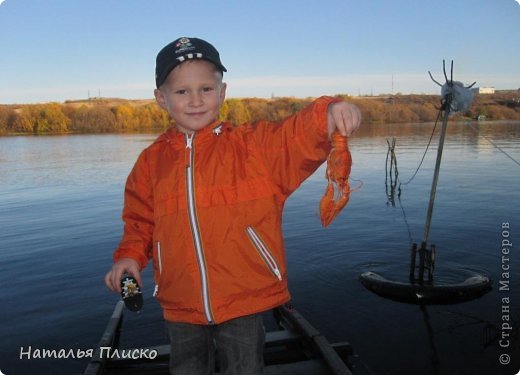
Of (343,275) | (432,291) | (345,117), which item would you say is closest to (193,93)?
(345,117)

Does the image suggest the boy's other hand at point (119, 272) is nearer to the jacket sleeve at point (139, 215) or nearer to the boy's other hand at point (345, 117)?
the jacket sleeve at point (139, 215)

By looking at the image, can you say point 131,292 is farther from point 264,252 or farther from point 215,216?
point 264,252

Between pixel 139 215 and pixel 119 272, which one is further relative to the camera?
pixel 139 215

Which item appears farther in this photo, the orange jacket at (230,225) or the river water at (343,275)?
the river water at (343,275)

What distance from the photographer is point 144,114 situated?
97062mm

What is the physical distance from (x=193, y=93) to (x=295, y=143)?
2.53 feet

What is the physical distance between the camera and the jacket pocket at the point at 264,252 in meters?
2.71

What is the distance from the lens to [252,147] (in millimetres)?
2764

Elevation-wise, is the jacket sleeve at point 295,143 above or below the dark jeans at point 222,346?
above

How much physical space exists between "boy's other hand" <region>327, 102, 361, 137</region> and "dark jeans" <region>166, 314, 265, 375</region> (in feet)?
4.13

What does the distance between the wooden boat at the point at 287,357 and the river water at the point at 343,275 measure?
923 millimetres

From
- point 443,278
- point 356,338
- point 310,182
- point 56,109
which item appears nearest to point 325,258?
point 443,278

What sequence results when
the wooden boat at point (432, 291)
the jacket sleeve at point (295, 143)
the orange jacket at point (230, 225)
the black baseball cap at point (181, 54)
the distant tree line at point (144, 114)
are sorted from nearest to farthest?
the jacket sleeve at point (295, 143)
the orange jacket at point (230, 225)
the black baseball cap at point (181, 54)
the wooden boat at point (432, 291)
the distant tree line at point (144, 114)

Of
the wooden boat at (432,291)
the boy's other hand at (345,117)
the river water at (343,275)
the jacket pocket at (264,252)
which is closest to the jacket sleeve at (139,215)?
the jacket pocket at (264,252)
